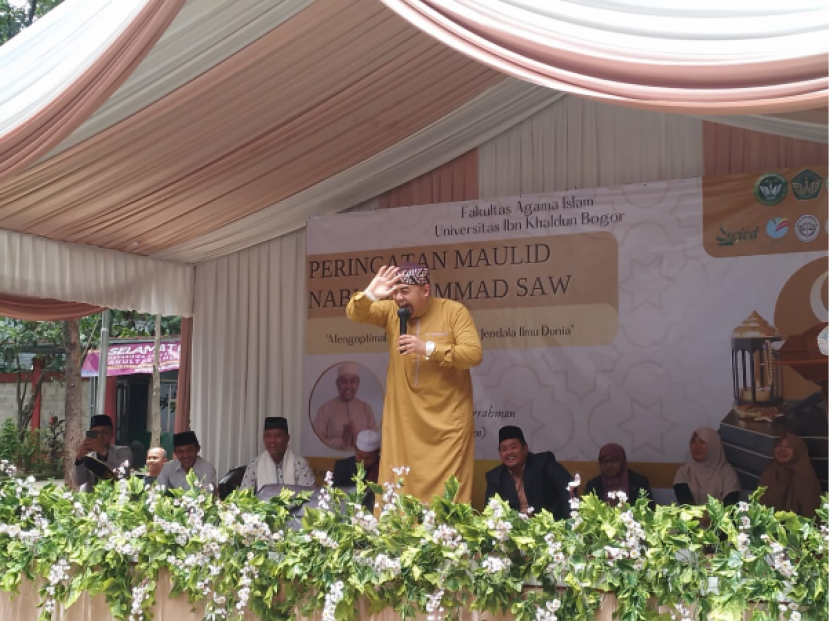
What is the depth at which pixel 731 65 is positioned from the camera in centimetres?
227

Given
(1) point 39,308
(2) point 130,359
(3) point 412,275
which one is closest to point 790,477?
(3) point 412,275

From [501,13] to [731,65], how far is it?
0.67 m

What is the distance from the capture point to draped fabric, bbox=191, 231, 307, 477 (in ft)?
22.6

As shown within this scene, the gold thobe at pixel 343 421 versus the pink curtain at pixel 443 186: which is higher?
the pink curtain at pixel 443 186

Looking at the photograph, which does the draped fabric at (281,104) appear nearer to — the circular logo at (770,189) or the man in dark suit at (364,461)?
the circular logo at (770,189)

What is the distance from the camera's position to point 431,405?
12.8 ft

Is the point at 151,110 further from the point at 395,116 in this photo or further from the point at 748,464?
the point at 748,464

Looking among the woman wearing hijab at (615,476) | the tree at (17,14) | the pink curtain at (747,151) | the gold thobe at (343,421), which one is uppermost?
the tree at (17,14)

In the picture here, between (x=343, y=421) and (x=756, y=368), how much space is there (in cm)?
262

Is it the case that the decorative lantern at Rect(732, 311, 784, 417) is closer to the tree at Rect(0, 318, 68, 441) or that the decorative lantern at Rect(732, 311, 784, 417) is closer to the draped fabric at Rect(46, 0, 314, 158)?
the draped fabric at Rect(46, 0, 314, 158)

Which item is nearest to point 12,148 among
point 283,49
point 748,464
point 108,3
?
point 108,3

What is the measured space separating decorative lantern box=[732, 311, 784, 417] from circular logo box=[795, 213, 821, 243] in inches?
18.6

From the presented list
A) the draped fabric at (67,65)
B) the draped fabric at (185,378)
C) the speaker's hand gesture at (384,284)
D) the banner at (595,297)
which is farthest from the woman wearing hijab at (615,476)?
the draped fabric at (185,378)

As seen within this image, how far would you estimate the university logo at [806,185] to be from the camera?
495cm
